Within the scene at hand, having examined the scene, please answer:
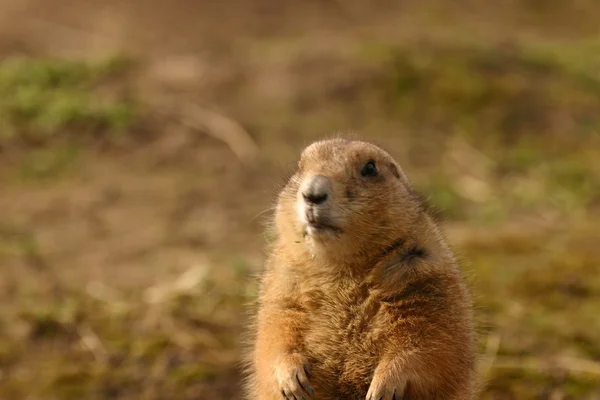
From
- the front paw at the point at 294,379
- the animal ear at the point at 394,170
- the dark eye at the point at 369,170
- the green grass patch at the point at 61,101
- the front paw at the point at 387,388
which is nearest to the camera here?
the front paw at the point at 387,388

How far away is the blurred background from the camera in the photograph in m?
5.81

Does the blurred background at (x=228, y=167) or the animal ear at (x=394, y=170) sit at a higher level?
the animal ear at (x=394, y=170)

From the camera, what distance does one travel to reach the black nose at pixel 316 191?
3693mm

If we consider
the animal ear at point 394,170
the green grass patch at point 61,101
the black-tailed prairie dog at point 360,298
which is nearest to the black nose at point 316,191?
the black-tailed prairie dog at point 360,298

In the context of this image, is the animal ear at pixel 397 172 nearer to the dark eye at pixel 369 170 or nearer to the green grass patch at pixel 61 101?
the dark eye at pixel 369 170

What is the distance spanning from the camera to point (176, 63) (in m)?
11.4

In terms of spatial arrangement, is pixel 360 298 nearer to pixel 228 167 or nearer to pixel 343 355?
pixel 343 355

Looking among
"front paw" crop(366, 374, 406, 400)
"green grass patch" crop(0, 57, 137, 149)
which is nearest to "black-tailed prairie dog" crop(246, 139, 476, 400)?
"front paw" crop(366, 374, 406, 400)

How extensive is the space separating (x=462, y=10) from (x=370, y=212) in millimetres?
12551

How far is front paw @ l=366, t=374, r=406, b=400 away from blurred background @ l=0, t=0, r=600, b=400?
1.14 meters

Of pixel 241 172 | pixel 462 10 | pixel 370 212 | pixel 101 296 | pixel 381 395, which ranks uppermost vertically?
pixel 370 212

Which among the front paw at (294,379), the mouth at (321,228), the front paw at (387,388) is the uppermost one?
the mouth at (321,228)

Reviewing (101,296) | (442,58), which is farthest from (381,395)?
(442,58)

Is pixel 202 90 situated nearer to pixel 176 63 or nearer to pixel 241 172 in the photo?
pixel 176 63
